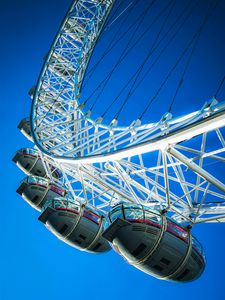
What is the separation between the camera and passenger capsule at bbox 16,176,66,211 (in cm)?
2239

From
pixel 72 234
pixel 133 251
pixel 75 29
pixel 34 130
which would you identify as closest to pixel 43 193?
pixel 34 130

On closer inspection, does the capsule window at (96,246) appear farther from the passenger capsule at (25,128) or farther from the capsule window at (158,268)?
the passenger capsule at (25,128)

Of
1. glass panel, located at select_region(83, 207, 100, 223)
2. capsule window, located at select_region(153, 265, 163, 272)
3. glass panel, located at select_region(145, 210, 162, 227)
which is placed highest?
glass panel, located at select_region(83, 207, 100, 223)

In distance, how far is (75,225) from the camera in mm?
17516

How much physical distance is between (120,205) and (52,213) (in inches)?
192

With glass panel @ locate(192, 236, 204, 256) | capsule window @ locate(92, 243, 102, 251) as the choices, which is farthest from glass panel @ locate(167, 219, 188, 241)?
capsule window @ locate(92, 243, 102, 251)

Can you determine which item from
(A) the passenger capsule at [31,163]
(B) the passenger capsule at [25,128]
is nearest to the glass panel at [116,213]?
(A) the passenger capsule at [31,163]

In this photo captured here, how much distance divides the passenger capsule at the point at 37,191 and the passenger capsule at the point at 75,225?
429 centimetres

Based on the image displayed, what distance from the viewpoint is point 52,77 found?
90.7 feet

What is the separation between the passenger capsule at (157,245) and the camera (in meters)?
12.2

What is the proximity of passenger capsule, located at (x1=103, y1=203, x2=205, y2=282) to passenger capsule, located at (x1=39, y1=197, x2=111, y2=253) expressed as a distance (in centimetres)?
444

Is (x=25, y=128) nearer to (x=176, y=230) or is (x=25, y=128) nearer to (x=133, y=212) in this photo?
(x=133, y=212)

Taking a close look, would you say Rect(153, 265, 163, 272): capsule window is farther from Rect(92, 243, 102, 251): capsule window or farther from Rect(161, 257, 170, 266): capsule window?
Rect(92, 243, 102, 251): capsule window

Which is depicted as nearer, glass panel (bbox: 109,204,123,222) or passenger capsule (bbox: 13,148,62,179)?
glass panel (bbox: 109,204,123,222)
